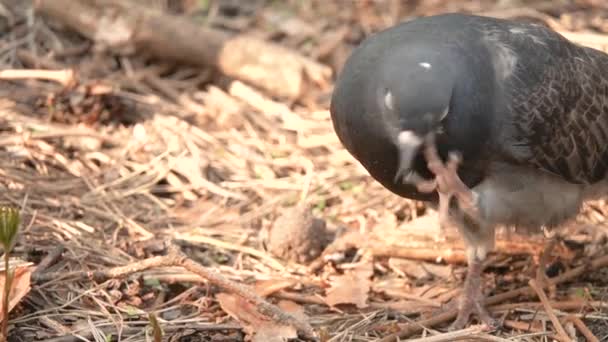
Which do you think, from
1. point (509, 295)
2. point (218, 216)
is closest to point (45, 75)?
point (218, 216)

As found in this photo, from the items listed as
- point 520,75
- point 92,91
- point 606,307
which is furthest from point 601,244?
point 92,91

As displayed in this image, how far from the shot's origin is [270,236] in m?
4.88

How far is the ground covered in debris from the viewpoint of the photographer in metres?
4.11

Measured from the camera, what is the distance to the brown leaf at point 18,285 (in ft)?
12.2

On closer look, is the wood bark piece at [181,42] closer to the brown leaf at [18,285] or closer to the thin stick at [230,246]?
the thin stick at [230,246]

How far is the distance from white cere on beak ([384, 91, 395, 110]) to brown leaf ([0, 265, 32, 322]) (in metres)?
1.53

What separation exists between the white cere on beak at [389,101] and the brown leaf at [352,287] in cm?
125

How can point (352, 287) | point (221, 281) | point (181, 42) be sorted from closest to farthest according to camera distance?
point (221, 281) → point (352, 287) → point (181, 42)

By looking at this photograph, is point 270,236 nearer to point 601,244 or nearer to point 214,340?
point 214,340

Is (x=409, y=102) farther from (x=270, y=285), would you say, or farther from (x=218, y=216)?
(x=218, y=216)

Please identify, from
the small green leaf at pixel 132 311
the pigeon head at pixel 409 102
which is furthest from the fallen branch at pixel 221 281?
the pigeon head at pixel 409 102

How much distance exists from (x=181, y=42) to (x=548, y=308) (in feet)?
10.8

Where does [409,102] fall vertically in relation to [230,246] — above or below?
above

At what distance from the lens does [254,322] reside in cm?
401
